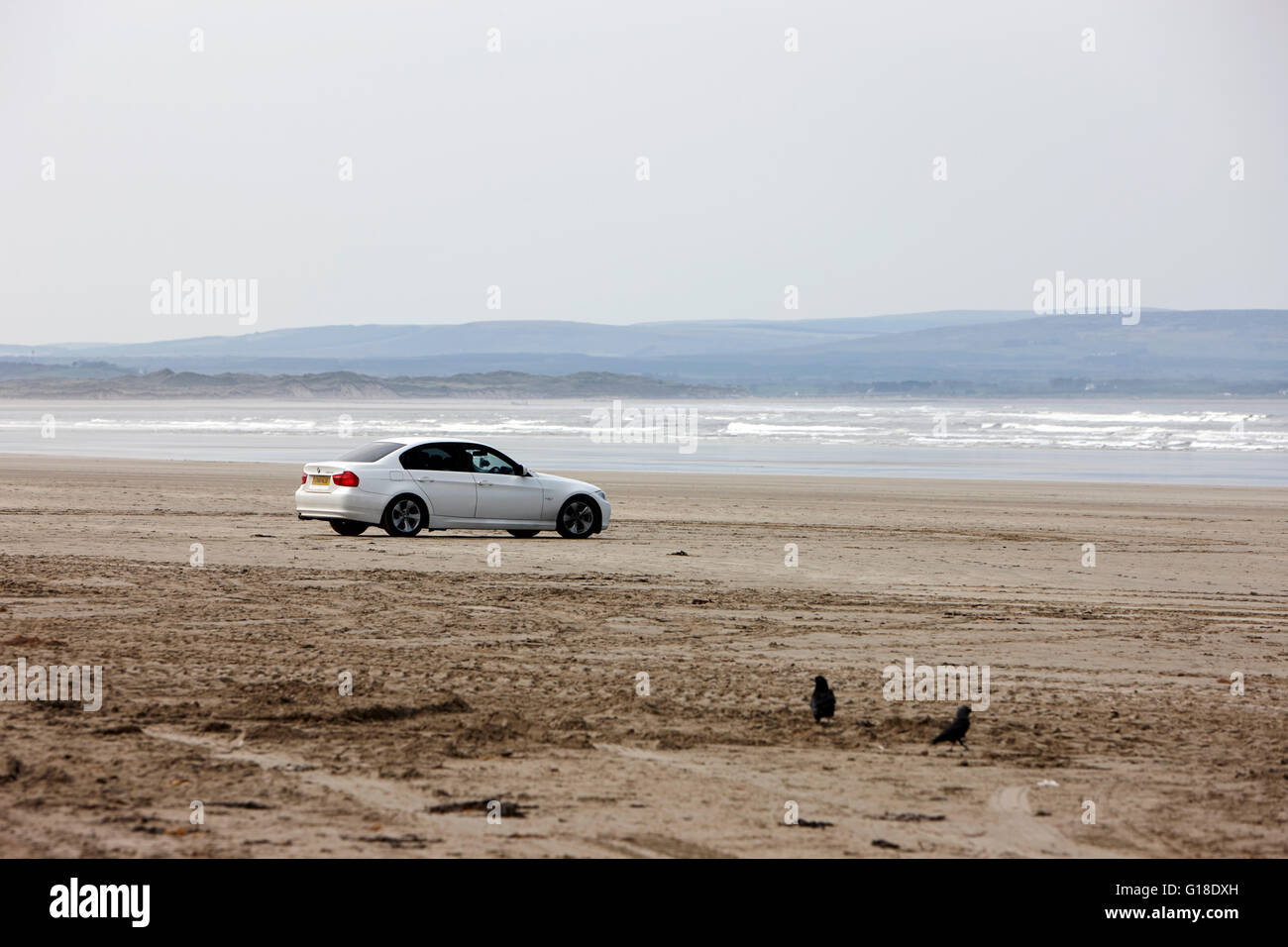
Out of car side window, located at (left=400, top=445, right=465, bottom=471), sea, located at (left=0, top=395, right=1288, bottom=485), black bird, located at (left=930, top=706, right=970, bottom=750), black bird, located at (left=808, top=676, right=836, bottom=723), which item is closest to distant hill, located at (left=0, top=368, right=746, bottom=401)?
sea, located at (left=0, top=395, right=1288, bottom=485)

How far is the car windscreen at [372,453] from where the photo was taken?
728 inches

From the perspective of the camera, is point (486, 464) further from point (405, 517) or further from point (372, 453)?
point (372, 453)

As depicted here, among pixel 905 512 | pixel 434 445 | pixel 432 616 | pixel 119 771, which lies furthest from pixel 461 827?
pixel 905 512

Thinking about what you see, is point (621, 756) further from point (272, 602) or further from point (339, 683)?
point (272, 602)

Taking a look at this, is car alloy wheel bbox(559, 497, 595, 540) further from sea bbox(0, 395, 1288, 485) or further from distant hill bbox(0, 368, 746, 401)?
distant hill bbox(0, 368, 746, 401)

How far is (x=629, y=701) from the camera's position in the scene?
8.49 metres

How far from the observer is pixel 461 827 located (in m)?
5.85

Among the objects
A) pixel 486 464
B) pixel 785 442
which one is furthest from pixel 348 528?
pixel 785 442

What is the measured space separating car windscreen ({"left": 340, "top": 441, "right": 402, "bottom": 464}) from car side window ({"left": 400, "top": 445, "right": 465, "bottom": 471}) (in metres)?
0.27

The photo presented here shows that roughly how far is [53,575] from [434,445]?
6062mm

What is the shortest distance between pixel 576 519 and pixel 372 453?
9.77 feet

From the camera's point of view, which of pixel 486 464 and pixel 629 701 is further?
pixel 486 464

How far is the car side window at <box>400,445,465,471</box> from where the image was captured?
18.6m
